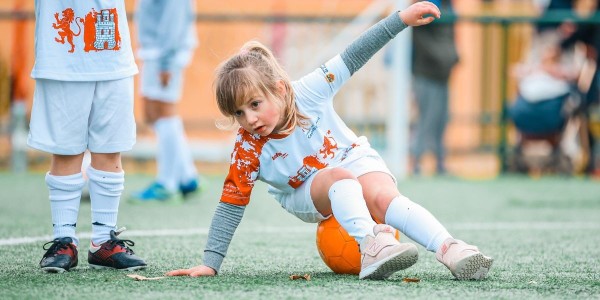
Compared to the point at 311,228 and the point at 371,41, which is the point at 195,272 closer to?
the point at 371,41

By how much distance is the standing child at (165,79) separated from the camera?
686 cm

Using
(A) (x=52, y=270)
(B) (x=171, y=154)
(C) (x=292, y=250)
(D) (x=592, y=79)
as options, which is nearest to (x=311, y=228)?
(C) (x=292, y=250)

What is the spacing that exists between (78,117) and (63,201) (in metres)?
0.32

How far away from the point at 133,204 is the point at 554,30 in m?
5.30

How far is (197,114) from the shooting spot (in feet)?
36.1

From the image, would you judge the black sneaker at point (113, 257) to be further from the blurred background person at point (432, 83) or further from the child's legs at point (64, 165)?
the blurred background person at point (432, 83)

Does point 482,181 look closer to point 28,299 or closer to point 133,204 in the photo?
point 133,204

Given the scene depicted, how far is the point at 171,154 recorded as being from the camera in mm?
6996

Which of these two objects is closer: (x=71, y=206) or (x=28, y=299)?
(x=28, y=299)

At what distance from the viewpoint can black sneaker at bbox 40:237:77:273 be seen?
3658 mm

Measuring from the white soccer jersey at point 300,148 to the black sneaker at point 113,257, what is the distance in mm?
429

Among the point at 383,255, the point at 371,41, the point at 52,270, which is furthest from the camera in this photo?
the point at 371,41

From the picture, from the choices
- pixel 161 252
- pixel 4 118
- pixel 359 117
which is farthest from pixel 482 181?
pixel 161 252

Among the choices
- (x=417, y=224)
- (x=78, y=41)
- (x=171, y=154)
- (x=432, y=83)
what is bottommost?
(x=171, y=154)
